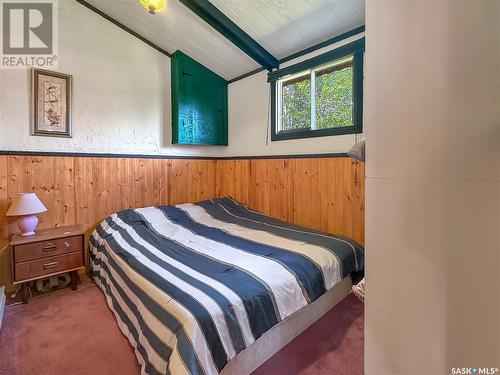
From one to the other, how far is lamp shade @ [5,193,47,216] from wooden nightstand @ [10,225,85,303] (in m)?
0.22

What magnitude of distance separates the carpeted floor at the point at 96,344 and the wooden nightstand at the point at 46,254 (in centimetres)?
25

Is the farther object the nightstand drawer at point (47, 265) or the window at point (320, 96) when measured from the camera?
the window at point (320, 96)

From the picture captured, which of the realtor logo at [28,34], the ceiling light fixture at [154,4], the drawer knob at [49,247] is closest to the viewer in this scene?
the ceiling light fixture at [154,4]

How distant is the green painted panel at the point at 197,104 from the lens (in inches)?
124

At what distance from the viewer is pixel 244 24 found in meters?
2.50

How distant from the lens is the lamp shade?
207cm

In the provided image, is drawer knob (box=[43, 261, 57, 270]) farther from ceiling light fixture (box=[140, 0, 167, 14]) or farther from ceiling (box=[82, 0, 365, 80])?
ceiling (box=[82, 0, 365, 80])

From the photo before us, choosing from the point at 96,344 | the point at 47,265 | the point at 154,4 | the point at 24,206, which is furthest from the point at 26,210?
the point at 154,4

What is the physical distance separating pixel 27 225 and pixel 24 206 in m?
0.19

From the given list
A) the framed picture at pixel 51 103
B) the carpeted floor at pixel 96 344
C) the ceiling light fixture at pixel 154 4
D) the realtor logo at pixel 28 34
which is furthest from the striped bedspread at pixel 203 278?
the ceiling light fixture at pixel 154 4

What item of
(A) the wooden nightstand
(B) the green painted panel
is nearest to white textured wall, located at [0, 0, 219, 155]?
(B) the green painted panel

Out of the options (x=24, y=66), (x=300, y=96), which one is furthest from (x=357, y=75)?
(x=24, y=66)

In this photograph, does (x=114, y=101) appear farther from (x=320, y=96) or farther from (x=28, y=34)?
(x=320, y=96)

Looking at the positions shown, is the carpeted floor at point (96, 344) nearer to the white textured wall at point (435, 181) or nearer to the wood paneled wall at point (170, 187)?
the wood paneled wall at point (170, 187)
